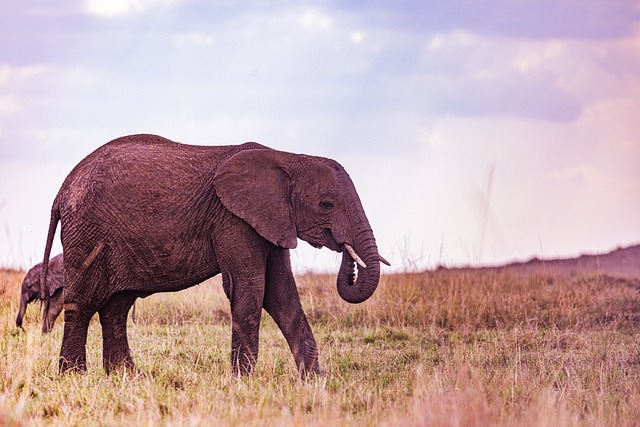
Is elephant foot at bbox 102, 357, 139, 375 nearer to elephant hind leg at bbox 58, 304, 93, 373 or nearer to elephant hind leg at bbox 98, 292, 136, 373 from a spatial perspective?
elephant hind leg at bbox 98, 292, 136, 373

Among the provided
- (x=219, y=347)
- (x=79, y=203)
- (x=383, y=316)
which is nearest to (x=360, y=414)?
(x=79, y=203)

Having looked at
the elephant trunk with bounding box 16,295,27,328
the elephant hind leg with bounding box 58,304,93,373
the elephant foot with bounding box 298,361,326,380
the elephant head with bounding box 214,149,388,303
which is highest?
the elephant head with bounding box 214,149,388,303

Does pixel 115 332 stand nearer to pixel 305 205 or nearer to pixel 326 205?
pixel 305 205

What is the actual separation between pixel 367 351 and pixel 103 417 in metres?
5.19

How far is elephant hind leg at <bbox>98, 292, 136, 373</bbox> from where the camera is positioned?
10484 millimetres

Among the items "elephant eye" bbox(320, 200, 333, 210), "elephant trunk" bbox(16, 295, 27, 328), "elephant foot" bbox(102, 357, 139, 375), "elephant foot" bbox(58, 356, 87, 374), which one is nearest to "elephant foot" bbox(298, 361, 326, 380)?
"elephant eye" bbox(320, 200, 333, 210)

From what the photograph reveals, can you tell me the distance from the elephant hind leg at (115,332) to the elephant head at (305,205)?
180 cm

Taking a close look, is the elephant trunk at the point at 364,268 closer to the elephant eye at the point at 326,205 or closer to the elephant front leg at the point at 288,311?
the elephant eye at the point at 326,205

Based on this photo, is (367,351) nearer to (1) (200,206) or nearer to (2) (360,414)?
(1) (200,206)

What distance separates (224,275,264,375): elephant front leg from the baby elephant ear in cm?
51

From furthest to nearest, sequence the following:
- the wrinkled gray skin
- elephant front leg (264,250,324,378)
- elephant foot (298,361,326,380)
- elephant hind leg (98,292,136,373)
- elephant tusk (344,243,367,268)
Result: the wrinkled gray skin
elephant hind leg (98,292,136,373)
elephant front leg (264,250,324,378)
elephant foot (298,361,326,380)
elephant tusk (344,243,367,268)

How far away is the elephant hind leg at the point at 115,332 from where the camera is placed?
1048cm

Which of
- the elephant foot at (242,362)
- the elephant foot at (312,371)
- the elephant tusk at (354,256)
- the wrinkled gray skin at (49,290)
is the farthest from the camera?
the wrinkled gray skin at (49,290)

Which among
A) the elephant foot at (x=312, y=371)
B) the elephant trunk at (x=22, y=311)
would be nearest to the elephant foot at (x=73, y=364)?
the elephant foot at (x=312, y=371)
